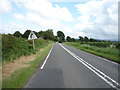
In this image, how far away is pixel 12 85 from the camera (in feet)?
21.5

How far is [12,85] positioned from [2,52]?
7.24m

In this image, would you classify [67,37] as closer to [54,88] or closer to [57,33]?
[57,33]

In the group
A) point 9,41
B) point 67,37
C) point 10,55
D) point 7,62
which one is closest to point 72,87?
point 7,62

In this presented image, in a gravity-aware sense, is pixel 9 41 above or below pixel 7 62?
above

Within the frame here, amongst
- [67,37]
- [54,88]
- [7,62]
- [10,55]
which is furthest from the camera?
[67,37]

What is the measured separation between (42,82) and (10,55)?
24.8 feet

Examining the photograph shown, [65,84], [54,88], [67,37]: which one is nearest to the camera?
[54,88]

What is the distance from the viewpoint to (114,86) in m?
6.57

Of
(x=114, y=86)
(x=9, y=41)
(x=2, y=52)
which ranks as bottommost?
(x=114, y=86)

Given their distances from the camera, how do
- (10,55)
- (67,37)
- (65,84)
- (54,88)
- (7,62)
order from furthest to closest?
(67,37)
(10,55)
(7,62)
(65,84)
(54,88)

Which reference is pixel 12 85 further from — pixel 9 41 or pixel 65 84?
pixel 9 41

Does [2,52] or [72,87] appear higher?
[2,52]

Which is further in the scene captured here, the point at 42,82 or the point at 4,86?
the point at 42,82

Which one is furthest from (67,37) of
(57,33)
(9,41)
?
(9,41)
